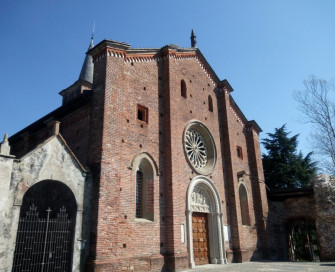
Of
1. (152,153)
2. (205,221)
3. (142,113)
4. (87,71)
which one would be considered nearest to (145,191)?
(152,153)

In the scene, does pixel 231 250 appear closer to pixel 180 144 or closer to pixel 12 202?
pixel 180 144

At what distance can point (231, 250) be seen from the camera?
1548cm

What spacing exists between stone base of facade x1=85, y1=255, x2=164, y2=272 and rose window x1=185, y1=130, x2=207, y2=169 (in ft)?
18.1

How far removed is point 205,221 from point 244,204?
175 inches

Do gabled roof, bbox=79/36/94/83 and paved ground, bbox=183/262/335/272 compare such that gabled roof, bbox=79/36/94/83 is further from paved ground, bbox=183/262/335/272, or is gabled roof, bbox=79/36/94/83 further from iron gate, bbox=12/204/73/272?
paved ground, bbox=183/262/335/272

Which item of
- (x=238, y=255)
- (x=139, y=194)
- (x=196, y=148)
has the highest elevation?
(x=196, y=148)

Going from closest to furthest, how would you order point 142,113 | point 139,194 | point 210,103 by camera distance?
point 139,194, point 142,113, point 210,103

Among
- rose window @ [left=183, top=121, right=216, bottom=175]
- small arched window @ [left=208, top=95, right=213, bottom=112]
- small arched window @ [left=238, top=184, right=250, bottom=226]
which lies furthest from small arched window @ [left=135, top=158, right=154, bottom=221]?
small arched window @ [left=238, top=184, right=250, bottom=226]

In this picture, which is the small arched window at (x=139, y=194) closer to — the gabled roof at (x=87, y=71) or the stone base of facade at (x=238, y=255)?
the stone base of facade at (x=238, y=255)

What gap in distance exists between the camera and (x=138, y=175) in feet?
41.1

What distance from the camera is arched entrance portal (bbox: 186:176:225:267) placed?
1390 cm

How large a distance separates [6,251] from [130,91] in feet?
25.6

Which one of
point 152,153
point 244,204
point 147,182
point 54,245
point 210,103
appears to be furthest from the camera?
point 244,204

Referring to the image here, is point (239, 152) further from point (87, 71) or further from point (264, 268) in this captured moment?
point (87, 71)
